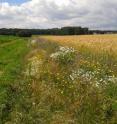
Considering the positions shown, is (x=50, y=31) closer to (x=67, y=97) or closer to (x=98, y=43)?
(x=98, y=43)

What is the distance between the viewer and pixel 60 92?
12.7m

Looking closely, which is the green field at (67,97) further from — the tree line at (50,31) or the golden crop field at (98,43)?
the tree line at (50,31)

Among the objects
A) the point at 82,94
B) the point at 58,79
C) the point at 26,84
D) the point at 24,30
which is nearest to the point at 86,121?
the point at 82,94

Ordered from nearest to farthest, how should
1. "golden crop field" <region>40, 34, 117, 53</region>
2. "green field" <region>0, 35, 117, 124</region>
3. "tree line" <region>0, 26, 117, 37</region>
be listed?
"green field" <region>0, 35, 117, 124</region>, "golden crop field" <region>40, 34, 117, 53</region>, "tree line" <region>0, 26, 117, 37</region>

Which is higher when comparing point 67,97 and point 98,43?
point 98,43

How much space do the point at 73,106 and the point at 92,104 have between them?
0.45 meters

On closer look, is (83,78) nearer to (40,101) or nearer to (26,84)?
(40,101)

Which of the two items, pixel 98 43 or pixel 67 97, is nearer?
pixel 67 97

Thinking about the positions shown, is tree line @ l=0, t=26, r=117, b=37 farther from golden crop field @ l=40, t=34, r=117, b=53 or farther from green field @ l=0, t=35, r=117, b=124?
green field @ l=0, t=35, r=117, b=124

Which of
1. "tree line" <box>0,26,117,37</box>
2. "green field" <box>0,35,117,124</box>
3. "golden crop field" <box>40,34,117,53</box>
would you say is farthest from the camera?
"tree line" <box>0,26,117,37</box>

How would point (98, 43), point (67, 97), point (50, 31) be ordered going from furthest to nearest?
point (50, 31), point (98, 43), point (67, 97)

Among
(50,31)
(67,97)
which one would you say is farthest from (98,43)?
(50,31)

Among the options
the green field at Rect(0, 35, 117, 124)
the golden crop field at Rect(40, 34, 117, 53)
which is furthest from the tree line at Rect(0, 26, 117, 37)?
the green field at Rect(0, 35, 117, 124)

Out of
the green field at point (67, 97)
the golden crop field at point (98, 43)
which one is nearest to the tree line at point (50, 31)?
the golden crop field at point (98, 43)
